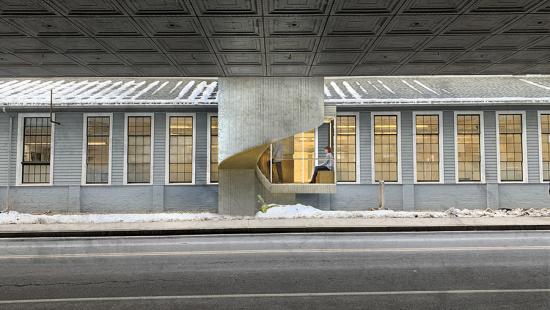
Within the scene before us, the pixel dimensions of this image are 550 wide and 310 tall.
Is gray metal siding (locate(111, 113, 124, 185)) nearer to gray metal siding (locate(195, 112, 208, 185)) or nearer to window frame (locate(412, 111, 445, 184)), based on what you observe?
gray metal siding (locate(195, 112, 208, 185))

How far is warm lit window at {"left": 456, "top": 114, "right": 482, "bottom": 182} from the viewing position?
1973 centimetres

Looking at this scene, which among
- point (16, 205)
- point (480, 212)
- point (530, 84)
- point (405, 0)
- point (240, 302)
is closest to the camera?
point (240, 302)

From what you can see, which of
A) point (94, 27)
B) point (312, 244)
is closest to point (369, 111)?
point (312, 244)

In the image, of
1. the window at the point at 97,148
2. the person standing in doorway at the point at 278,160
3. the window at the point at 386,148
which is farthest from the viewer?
the window at the point at 386,148

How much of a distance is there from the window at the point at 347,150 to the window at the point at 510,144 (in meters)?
6.82

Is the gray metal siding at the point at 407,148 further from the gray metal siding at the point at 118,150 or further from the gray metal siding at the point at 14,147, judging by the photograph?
the gray metal siding at the point at 14,147

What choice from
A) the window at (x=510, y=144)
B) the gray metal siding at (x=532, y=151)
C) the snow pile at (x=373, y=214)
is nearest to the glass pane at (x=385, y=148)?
the snow pile at (x=373, y=214)

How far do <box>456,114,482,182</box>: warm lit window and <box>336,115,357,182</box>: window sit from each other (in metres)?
4.85

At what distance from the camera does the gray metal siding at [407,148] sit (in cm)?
1955

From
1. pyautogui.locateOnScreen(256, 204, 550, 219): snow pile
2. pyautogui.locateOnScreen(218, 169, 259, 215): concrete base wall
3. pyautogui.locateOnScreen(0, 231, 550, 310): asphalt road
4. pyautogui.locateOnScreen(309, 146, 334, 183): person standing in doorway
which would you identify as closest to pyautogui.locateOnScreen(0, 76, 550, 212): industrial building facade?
pyautogui.locateOnScreen(309, 146, 334, 183): person standing in doorway

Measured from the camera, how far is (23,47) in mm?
11242

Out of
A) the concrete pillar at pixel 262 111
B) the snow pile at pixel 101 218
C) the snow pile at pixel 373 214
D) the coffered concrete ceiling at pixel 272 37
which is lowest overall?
the snow pile at pixel 101 218

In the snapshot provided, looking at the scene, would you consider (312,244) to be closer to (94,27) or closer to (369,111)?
(94,27)

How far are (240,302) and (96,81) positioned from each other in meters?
A: 19.6
